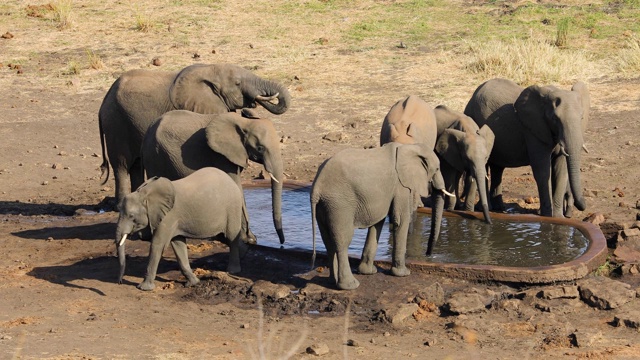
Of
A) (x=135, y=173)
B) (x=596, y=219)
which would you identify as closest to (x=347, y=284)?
(x=596, y=219)

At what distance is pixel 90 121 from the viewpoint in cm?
1756

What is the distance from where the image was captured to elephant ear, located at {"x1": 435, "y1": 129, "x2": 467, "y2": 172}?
39.5 feet

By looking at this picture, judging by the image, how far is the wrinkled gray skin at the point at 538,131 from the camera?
474 inches

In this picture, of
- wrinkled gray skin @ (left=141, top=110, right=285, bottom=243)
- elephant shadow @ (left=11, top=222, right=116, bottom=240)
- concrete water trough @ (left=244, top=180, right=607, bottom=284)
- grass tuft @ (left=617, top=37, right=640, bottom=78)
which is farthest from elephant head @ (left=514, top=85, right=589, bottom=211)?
grass tuft @ (left=617, top=37, right=640, bottom=78)

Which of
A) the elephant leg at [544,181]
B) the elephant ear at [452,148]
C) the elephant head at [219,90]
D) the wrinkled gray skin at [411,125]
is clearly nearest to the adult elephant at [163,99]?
the elephant head at [219,90]

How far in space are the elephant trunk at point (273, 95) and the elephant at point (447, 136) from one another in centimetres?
113

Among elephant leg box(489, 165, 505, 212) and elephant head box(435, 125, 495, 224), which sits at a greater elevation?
elephant head box(435, 125, 495, 224)

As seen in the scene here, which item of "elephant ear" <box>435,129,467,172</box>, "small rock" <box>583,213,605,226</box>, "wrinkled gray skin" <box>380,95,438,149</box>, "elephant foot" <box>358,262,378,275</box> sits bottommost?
"small rock" <box>583,213,605,226</box>

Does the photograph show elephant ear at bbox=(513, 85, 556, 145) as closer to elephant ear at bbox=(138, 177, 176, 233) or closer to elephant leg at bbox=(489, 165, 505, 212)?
elephant leg at bbox=(489, 165, 505, 212)

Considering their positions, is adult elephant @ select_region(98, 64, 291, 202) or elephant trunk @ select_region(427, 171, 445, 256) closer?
elephant trunk @ select_region(427, 171, 445, 256)

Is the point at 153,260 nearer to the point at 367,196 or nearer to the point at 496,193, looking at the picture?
the point at 367,196

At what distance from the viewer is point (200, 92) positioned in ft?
41.2

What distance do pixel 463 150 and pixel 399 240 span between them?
6.90 ft

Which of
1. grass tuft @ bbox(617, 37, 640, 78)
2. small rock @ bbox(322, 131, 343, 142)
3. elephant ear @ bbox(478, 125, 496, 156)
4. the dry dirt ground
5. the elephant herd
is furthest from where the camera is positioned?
grass tuft @ bbox(617, 37, 640, 78)
